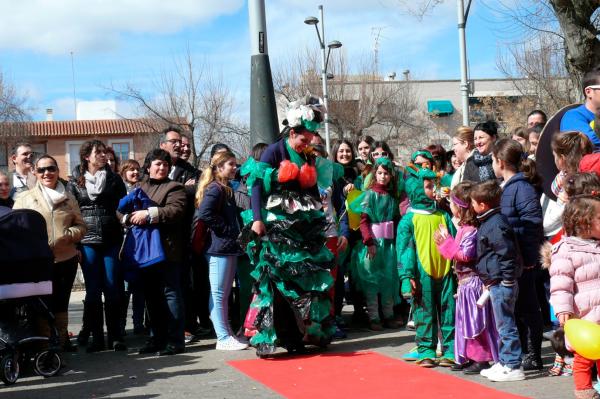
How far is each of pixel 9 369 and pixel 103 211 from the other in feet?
7.11

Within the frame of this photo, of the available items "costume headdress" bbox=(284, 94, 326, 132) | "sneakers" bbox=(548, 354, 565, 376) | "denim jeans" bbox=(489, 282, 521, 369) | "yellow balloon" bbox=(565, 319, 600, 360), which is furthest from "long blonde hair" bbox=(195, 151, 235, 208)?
"yellow balloon" bbox=(565, 319, 600, 360)

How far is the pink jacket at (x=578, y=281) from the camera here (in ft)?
16.7

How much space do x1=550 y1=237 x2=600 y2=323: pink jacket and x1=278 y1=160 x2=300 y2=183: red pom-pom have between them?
2.69 meters

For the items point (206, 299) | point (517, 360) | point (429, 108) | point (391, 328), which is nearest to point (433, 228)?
Answer: point (517, 360)

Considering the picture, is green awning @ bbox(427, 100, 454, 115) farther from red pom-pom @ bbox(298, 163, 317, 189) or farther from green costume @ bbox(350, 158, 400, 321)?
red pom-pom @ bbox(298, 163, 317, 189)

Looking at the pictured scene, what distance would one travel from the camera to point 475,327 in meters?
6.23

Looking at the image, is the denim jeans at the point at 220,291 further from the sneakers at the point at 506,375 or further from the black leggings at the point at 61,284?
the sneakers at the point at 506,375

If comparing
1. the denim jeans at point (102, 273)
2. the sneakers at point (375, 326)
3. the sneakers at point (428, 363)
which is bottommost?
the sneakers at point (375, 326)

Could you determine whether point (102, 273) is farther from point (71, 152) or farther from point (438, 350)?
point (71, 152)

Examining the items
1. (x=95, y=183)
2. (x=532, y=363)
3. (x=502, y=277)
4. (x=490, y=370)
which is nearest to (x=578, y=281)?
(x=502, y=277)

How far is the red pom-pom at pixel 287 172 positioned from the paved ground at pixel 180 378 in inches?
70.0

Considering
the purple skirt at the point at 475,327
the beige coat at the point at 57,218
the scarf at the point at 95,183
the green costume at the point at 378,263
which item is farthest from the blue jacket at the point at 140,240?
the purple skirt at the point at 475,327

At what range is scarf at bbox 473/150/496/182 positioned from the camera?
7438mm

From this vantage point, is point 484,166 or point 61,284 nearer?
point 484,166
